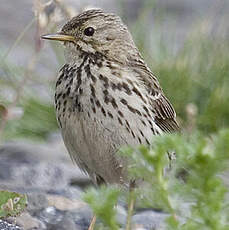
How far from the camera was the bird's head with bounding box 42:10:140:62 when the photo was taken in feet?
19.1

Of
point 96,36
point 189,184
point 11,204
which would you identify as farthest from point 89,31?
point 189,184

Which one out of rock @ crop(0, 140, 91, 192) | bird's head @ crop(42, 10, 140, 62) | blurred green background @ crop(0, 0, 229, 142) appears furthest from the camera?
blurred green background @ crop(0, 0, 229, 142)

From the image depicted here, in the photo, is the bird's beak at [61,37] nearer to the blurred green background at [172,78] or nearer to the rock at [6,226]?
the rock at [6,226]

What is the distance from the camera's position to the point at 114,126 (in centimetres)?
546

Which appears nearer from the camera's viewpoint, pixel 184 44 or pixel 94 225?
pixel 94 225

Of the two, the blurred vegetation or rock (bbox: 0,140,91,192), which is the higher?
the blurred vegetation

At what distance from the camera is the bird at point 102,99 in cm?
545

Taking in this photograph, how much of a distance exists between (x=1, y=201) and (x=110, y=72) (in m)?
1.19

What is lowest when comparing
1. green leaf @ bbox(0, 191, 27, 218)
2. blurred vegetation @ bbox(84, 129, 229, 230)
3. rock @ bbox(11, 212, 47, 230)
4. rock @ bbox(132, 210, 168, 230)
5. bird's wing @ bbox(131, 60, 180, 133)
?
rock @ bbox(132, 210, 168, 230)

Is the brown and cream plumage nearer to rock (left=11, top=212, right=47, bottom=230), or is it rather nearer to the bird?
the bird

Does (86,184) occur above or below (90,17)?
below

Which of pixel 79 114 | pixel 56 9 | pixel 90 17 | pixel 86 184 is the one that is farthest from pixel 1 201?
pixel 86 184

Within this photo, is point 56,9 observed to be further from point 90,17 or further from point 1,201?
point 1,201

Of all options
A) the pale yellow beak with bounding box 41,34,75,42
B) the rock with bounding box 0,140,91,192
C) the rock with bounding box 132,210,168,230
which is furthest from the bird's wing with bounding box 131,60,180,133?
the rock with bounding box 0,140,91,192
